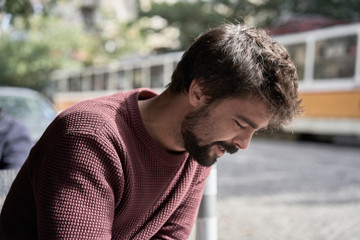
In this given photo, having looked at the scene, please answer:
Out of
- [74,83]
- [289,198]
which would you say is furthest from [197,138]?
[74,83]

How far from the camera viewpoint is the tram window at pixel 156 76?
16719 millimetres

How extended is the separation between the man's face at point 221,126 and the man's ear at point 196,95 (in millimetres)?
22

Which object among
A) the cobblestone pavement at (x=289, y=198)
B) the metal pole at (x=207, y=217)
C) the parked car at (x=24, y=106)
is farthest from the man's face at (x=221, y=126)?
the parked car at (x=24, y=106)

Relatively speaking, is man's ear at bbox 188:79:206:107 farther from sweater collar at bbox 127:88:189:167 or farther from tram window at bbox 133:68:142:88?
tram window at bbox 133:68:142:88

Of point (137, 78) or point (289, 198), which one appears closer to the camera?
point (289, 198)

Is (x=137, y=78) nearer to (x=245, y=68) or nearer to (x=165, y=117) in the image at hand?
(x=165, y=117)

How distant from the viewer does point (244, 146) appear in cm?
158

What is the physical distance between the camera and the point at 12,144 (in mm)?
2713

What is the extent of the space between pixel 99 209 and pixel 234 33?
0.70 m

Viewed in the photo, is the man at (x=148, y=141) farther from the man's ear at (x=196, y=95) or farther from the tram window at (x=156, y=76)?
the tram window at (x=156, y=76)

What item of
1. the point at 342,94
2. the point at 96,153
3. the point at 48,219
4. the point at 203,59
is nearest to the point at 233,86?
the point at 203,59

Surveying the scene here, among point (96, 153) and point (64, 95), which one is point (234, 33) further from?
point (64, 95)

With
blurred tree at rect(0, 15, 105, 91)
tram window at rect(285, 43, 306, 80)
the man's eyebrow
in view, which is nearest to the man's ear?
the man's eyebrow

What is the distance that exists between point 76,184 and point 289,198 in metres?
4.55
